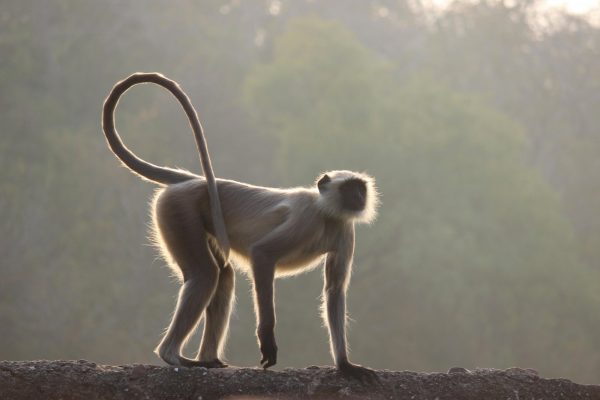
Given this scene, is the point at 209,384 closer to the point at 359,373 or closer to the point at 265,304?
the point at 265,304

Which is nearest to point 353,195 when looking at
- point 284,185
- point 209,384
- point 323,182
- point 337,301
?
point 323,182

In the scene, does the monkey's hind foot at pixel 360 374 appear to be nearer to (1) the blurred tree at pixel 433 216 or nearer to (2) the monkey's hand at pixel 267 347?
(2) the monkey's hand at pixel 267 347

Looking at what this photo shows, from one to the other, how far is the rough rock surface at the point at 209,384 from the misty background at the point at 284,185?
16.0 meters

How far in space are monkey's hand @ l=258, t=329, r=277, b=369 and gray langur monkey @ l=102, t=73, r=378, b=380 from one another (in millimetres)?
121

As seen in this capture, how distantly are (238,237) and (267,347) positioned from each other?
2.60ft

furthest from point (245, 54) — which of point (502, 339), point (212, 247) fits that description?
point (212, 247)

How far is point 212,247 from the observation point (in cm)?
A: 688

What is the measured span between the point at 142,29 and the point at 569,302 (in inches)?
509

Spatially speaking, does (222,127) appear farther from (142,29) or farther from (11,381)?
(11,381)

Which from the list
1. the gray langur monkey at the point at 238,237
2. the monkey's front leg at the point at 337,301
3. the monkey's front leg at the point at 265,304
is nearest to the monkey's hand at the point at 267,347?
the monkey's front leg at the point at 265,304

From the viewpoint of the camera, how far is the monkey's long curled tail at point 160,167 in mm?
6602

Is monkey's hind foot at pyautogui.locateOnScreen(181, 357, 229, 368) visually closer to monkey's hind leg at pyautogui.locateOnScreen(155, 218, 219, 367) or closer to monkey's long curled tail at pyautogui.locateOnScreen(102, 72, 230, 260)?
monkey's hind leg at pyautogui.locateOnScreen(155, 218, 219, 367)

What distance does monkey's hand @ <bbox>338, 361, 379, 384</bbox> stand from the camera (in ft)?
20.3

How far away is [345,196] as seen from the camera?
21.6 feet
